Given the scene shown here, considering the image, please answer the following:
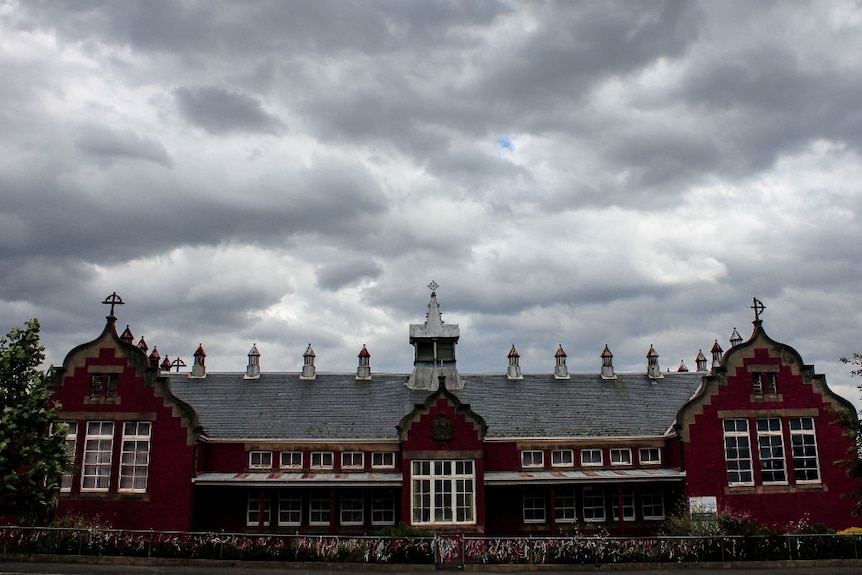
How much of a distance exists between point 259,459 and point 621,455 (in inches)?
791

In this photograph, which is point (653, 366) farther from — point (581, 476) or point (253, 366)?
point (253, 366)

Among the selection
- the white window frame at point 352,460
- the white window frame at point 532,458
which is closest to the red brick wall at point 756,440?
the white window frame at point 532,458

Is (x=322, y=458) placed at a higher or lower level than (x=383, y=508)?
higher

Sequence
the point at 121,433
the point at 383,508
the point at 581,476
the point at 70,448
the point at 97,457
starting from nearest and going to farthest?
the point at 70,448, the point at 97,457, the point at 121,433, the point at 581,476, the point at 383,508

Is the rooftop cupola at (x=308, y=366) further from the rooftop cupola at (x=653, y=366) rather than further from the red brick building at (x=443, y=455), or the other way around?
the rooftop cupola at (x=653, y=366)

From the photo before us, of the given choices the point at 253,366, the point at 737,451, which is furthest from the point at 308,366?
the point at 737,451

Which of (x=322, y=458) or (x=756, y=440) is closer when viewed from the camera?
(x=756, y=440)

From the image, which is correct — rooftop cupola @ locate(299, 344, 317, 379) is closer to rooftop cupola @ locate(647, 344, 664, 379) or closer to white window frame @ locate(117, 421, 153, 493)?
white window frame @ locate(117, 421, 153, 493)

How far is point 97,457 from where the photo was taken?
120 ft

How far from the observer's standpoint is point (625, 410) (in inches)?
1704

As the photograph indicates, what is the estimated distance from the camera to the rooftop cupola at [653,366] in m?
47.1

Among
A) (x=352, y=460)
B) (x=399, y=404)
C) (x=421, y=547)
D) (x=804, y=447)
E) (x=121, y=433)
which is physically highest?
(x=399, y=404)

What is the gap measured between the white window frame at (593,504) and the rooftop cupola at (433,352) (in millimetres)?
10072

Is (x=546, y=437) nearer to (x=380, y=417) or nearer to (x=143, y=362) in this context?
(x=380, y=417)
